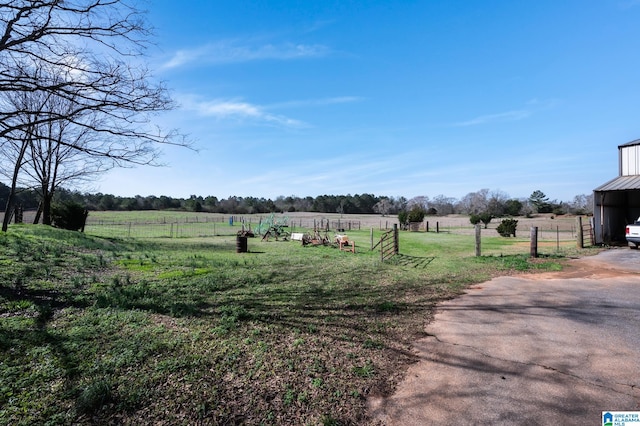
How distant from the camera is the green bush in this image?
79.8 ft

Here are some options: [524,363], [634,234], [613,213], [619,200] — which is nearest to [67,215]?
[524,363]

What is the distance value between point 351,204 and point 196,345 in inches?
4167

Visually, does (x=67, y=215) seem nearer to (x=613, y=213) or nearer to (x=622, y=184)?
(x=622, y=184)

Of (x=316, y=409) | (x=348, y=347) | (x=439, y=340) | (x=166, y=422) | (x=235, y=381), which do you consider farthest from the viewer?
(x=439, y=340)

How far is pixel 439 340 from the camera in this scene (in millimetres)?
4859

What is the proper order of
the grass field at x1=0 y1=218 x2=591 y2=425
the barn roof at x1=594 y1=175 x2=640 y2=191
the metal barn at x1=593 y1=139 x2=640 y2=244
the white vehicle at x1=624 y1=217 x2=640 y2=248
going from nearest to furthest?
the grass field at x1=0 y1=218 x2=591 y2=425, the white vehicle at x1=624 y1=217 x2=640 y2=248, the barn roof at x1=594 y1=175 x2=640 y2=191, the metal barn at x1=593 y1=139 x2=640 y2=244

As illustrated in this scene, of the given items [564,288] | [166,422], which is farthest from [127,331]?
[564,288]

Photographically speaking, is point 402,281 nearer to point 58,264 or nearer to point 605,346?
point 605,346

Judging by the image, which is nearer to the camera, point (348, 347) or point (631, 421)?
point (631, 421)

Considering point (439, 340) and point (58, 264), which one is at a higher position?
point (58, 264)

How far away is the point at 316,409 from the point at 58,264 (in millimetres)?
9413

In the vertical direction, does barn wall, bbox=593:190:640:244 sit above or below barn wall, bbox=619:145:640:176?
below

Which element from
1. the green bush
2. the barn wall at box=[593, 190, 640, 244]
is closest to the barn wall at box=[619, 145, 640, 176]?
the barn wall at box=[593, 190, 640, 244]

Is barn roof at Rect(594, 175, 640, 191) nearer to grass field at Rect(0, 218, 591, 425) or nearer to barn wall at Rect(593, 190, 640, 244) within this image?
barn wall at Rect(593, 190, 640, 244)
